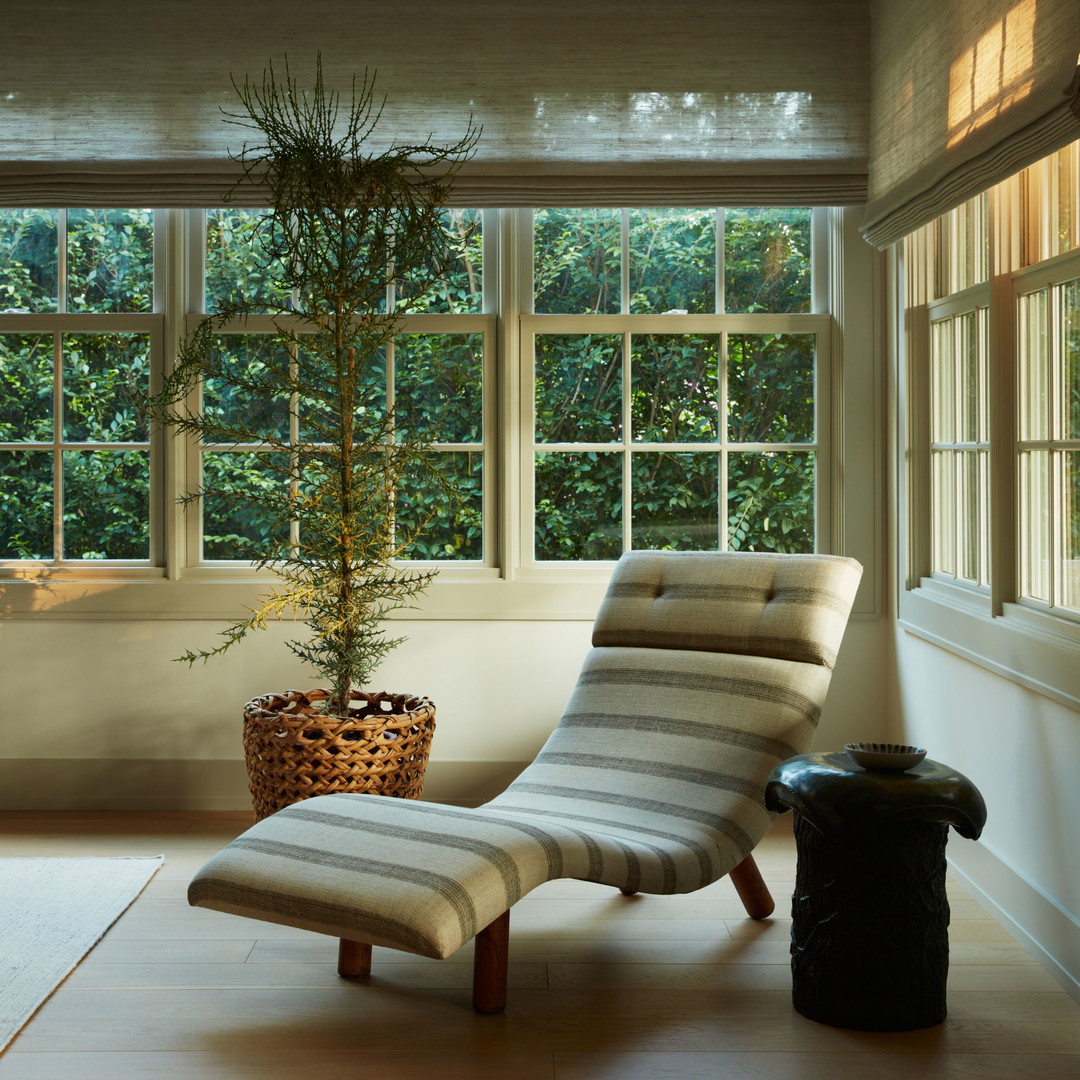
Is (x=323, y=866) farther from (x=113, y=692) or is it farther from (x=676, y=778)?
(x=113, y=692)

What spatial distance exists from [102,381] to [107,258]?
1.43 feet

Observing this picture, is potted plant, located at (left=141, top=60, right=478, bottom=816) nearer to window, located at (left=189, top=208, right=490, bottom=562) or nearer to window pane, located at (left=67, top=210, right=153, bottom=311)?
window, located at (left=189, top=208, right=490, bottom=562)

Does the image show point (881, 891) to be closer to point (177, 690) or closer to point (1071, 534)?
point (1071, 534)

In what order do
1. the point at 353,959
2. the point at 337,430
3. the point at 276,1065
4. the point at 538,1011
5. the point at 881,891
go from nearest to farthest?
the point at 276,1065 < the point at 881,891 < the point at 538,1011 < the point at 353,959 < the point at 337,430

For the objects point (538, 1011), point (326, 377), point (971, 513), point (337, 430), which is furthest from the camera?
point (326, 377)

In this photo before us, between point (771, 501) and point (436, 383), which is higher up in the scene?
point (436, 383)

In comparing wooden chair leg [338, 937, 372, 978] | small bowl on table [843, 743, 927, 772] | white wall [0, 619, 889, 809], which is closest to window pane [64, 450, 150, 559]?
white wall [0, 619, 889, 809]

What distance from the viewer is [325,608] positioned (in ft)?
11.6

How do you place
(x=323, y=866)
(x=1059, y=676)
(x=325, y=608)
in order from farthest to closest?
(x=325, y=608) < (x=1059, y=676) < (x=323, y=866)

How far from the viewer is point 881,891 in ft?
7.80

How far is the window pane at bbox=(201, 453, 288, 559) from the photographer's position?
4.12 meters

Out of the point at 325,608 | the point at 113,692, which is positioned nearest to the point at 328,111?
the point at 325,608

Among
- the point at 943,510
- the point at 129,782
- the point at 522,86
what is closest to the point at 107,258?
the point at 522,86

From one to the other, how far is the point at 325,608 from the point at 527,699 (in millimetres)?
902
